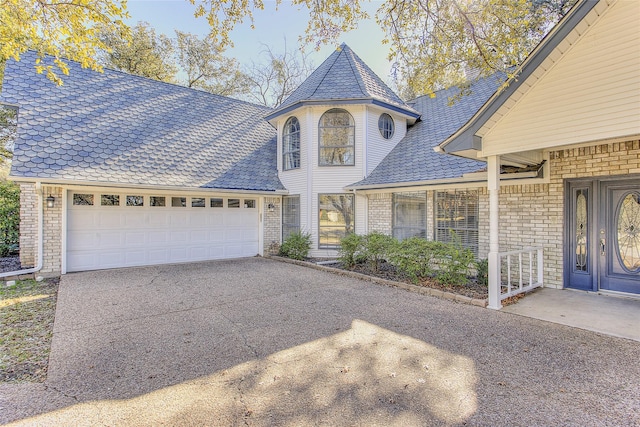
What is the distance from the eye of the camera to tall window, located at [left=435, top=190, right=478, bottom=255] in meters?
8.16

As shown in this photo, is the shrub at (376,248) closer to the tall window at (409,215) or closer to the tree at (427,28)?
the tall window at (409,215)

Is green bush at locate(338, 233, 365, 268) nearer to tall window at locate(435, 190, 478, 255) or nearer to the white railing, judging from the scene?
tall window at locate(435, 190, 478, 255)

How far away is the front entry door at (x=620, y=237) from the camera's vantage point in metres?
5.79

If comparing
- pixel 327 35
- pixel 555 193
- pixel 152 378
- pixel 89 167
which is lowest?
pixel 152 378

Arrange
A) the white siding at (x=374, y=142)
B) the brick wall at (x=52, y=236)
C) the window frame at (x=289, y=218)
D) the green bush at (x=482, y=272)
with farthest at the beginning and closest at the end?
the window frame at (x=289, y=218), the white siding at (x=374, y=142), the brick wall at (x=52, y=236), the green bush at (x=482, y=272)

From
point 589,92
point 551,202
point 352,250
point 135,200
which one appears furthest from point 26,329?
point 551,202

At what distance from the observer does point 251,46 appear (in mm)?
20094

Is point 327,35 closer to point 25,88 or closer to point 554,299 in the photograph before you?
point 554,299

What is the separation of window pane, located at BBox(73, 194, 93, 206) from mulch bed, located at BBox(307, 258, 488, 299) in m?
7.28

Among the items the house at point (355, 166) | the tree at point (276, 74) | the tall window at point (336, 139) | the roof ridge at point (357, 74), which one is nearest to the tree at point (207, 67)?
the tree at point (276, 74)

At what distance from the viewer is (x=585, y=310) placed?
527 centimetres

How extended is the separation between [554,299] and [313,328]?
462cm

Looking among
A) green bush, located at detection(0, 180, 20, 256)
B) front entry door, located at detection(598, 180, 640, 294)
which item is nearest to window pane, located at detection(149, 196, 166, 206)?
green bush, located at detection(0, 180, 20, 256)

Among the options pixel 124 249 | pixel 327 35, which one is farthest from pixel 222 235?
pixel 327 35
